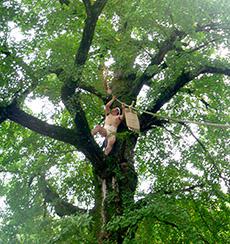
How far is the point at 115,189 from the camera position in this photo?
574 centimetres

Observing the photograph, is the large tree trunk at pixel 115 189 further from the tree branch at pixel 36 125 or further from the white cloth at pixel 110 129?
the tree branch at pixel 36 125

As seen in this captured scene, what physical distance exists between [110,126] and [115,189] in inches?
49.5

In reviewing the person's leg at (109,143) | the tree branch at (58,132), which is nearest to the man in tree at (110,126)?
the person's leg at (109,143)

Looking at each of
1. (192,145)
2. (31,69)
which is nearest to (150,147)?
(192,145)

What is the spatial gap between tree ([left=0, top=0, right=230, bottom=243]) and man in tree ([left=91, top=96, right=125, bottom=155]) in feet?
0.72

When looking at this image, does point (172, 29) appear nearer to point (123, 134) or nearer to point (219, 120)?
point (123, 134)

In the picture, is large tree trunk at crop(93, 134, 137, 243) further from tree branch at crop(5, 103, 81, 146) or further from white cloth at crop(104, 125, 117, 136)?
tree branch at crop(5, 103, 81, 146)

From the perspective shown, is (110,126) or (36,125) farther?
(110,126)

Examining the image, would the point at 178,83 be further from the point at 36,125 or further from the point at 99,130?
the point at 36,125

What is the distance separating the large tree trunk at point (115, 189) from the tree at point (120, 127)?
2 cm

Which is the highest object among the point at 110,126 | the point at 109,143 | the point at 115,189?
the point at 110,126

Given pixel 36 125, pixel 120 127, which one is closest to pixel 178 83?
pixel 120 127

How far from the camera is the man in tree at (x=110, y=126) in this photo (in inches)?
248

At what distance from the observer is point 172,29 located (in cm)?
611
